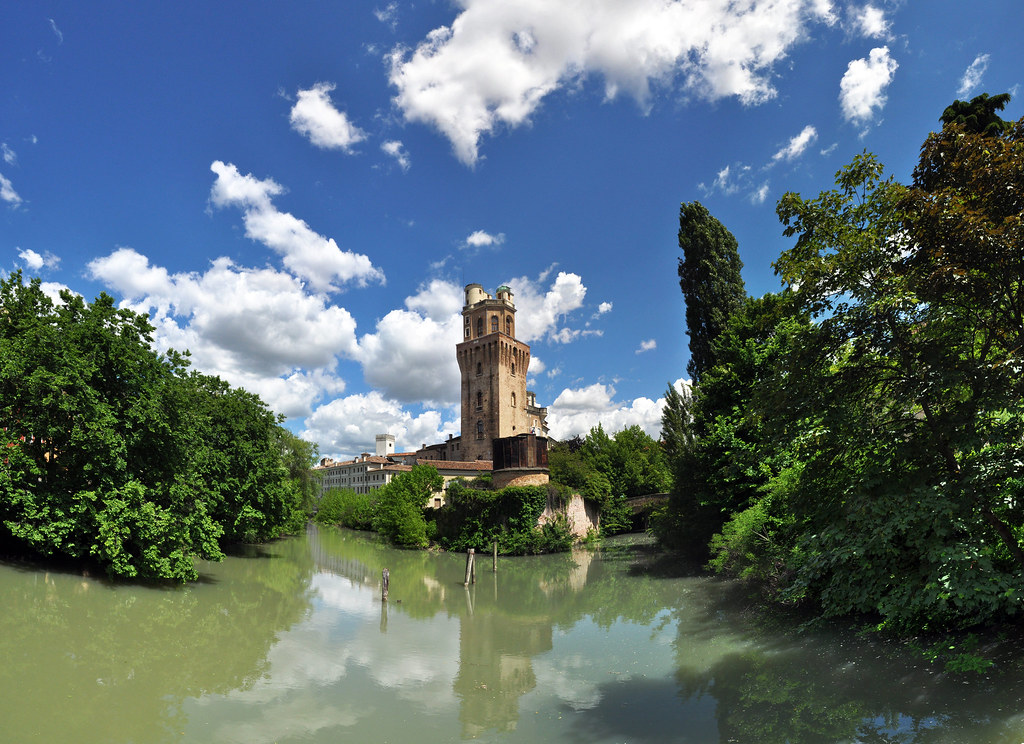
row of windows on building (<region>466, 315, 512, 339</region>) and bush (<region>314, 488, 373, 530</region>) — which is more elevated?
row of windows on building (<region>466, 315, 512, 339</region>)

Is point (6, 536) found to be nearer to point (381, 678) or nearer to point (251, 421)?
point (251, 421)

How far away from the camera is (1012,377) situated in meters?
5.95

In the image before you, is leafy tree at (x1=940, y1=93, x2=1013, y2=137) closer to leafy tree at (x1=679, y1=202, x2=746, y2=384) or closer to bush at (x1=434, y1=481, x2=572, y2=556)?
leafy tree at (x1=679, y1=202, x2=746, y2=384)

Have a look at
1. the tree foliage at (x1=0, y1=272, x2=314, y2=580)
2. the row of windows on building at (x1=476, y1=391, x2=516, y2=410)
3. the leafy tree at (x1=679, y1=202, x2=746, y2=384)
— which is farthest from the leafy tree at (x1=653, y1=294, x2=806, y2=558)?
the row of windows on building at (x1=476, y1=391, x2=516, y2=410)

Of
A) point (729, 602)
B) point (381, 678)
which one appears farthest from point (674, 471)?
point (381, 678)

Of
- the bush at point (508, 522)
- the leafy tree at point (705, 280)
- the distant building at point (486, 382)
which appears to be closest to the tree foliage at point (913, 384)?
the leafy tree at point (705, 280)

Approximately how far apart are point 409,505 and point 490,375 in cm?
2262

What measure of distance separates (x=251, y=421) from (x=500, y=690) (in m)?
20.0

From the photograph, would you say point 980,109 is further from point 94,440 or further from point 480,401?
point 480,401

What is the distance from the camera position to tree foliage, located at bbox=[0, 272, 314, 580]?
48.1 feet

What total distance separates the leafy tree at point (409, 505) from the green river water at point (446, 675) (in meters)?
20.6

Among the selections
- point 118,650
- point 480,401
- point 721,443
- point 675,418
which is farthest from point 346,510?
point 118,650

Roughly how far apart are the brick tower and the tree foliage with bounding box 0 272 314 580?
1636 inches

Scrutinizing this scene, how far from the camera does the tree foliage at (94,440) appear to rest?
577 inches
